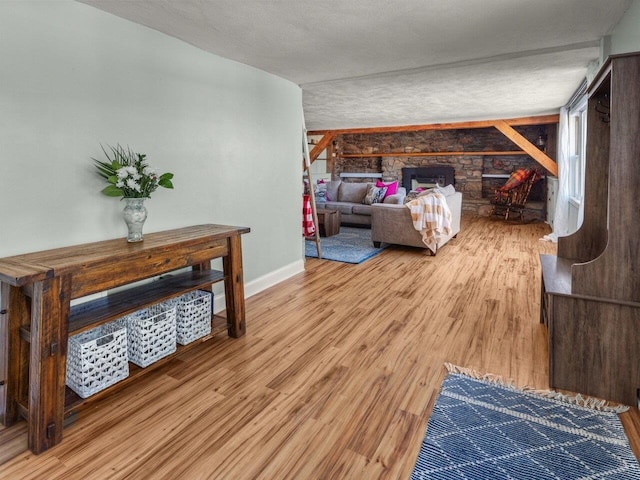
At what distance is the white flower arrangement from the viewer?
6.93 ft

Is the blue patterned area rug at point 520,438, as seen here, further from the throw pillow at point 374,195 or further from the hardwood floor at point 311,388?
the throw pillow at point 374,195

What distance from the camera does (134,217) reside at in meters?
2.18

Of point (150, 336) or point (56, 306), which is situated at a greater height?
point (56, 306)

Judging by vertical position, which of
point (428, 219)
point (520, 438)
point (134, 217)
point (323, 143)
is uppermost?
point (323, 143)

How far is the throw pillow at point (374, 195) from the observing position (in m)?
7.36

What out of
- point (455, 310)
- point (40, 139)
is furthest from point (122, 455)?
point (455, 310)

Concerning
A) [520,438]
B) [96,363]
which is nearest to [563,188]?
[520,438]

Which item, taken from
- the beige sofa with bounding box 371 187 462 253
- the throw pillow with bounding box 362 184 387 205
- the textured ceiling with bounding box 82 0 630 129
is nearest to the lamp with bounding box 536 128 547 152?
the throw pillow with bounding box 362 184 387 205

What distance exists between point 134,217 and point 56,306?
702 mm

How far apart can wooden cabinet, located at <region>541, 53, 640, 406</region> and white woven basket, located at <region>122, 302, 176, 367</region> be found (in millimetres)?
2040

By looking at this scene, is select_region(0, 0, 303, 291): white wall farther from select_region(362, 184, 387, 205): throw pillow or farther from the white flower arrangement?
select_region(362, 184, 387, 205): throw pillow

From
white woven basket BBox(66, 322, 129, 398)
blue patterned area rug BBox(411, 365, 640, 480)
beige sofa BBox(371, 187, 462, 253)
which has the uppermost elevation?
beige sofa BBox(371, 187, 462, 253)

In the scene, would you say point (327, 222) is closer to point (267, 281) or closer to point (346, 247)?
point (346, 247)

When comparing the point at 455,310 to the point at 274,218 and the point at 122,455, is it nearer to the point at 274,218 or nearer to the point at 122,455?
the point at 274,218
